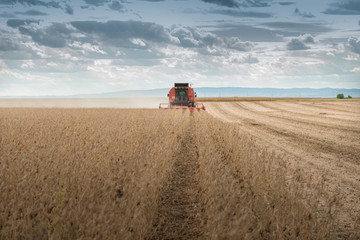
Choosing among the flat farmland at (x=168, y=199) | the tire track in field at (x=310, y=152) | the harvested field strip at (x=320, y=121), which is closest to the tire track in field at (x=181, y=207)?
the flat farmland at (x=168, y=199)

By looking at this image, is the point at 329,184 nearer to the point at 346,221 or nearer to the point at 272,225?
the point at 346,221

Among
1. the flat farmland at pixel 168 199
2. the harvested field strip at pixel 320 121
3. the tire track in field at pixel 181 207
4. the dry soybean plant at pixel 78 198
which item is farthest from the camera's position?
the harvested field strip at pixel 320 121

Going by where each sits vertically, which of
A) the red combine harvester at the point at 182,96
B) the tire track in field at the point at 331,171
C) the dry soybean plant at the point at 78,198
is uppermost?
the red combine harvester at the point at 182,96

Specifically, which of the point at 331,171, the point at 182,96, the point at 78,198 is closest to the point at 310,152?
the point at 331,171

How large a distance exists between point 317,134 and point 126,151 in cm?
1084

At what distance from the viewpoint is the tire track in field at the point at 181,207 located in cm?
416

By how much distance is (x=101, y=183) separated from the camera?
202 inches

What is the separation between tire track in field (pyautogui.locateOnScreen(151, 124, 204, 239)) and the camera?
4164mm

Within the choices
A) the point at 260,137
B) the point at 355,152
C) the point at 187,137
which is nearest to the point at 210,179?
the point at 355,152

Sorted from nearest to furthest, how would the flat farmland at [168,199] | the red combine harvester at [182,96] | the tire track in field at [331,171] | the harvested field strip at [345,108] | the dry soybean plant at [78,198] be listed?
1. the dry soybean plant at [78,198]
2. the flat farmland at [168,199]
3. the tire track in field at [331,171]
4. the harvested field strip at [345,108]
5. the red combine harvester at [182,96]

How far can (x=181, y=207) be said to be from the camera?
5133 mm

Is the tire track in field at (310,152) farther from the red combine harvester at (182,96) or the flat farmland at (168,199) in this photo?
the red combine harvester at (182,96)

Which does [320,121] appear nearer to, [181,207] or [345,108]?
[345,108]

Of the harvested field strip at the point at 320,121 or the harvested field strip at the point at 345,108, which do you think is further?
the harvested field strip at the point at 345,108
